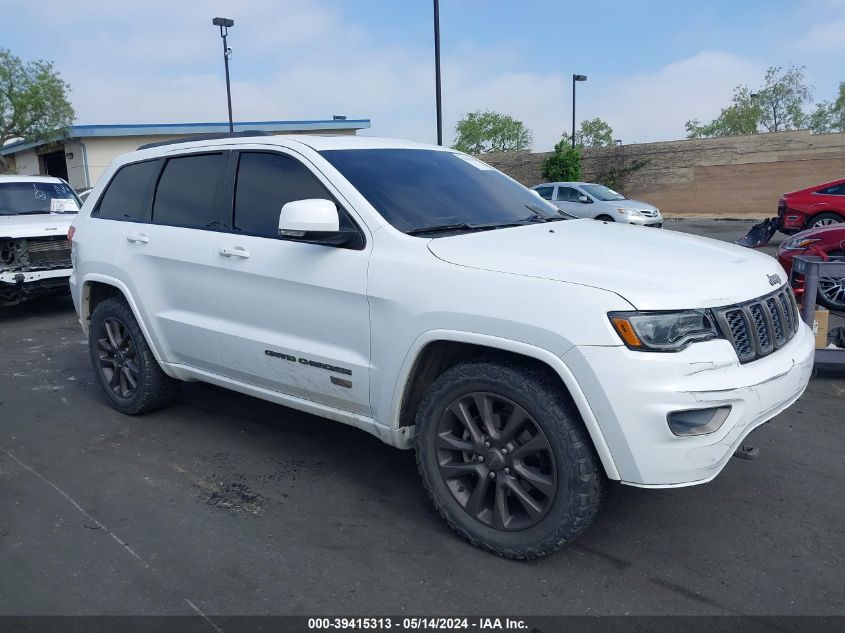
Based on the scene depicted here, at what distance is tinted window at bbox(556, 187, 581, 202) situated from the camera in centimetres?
1931

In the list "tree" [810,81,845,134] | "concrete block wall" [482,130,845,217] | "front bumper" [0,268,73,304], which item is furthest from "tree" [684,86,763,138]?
"front bumper" [0,268,73,304]

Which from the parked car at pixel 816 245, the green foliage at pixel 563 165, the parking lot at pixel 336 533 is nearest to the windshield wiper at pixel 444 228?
the parking lot at pixel 336 533

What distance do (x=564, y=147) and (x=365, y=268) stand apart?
97.0 ft

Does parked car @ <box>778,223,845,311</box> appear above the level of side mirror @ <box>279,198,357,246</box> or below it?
below

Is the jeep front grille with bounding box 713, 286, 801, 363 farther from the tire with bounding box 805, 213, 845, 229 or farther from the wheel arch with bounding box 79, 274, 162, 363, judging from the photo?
the tire with bounding box 805, 213, 845, 229

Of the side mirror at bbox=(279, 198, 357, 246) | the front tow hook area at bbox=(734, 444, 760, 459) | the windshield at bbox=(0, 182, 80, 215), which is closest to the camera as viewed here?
the front tow hook area at bbox=(734, 444, 760, 459)

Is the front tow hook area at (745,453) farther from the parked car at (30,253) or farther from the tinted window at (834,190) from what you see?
the tinted window at (834,190)

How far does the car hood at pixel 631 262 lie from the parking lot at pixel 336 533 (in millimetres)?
1164

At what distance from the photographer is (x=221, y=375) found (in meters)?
4.39

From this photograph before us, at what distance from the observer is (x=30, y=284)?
352 inches

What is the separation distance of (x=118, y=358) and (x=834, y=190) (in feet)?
48.7

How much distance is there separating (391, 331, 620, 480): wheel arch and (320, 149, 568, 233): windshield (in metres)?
0.62

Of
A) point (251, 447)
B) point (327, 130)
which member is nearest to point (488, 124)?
point (327, 130)

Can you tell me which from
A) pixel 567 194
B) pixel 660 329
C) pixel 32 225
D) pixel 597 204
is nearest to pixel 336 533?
pixel 660 329
